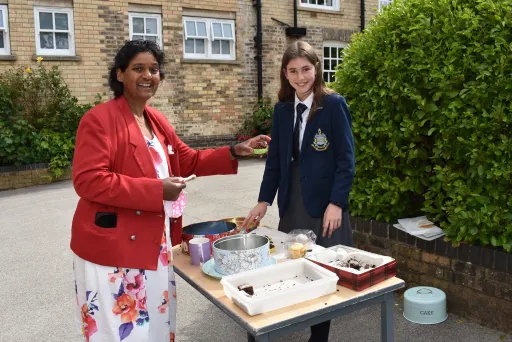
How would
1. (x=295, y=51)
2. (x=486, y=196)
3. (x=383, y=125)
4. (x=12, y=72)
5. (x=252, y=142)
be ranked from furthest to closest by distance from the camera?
1. (x=12, y=72)
2. (x=383, y=125)
3. (x=486, y=196)
4. (x=252, y=142)
5. (x=295, y=51)

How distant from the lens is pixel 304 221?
3.08 metres

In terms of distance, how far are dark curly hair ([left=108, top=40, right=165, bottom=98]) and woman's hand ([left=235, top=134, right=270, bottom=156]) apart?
2.28 ft

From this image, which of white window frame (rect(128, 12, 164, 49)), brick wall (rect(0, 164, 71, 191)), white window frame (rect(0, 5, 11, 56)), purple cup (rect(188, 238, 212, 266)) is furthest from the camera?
white window frame (rect(128, 12, 164, 49))

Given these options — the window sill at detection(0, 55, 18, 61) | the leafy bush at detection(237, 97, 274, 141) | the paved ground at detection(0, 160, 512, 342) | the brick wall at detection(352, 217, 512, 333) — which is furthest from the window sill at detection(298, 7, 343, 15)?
the brick wall at detection(352, 217, 512, 333)

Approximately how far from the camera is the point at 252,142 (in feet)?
9.76

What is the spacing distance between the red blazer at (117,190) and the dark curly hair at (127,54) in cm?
9

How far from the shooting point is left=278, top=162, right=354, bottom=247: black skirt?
303 cm

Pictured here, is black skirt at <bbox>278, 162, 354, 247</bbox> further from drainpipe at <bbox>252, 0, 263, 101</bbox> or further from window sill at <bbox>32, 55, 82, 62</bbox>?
drainpipe at <bbox>252, 0, 263, 101</bbox>

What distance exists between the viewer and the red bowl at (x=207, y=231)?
2.68 meters

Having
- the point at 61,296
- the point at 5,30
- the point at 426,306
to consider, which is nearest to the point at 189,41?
the point at 5,30

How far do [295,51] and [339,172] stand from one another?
75 cm

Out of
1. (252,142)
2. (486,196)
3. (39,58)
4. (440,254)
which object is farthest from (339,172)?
(39,58)

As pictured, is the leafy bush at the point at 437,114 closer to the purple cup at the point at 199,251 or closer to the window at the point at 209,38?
the purple cup at the point at 199,251

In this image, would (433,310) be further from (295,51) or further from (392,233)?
(295,51)
